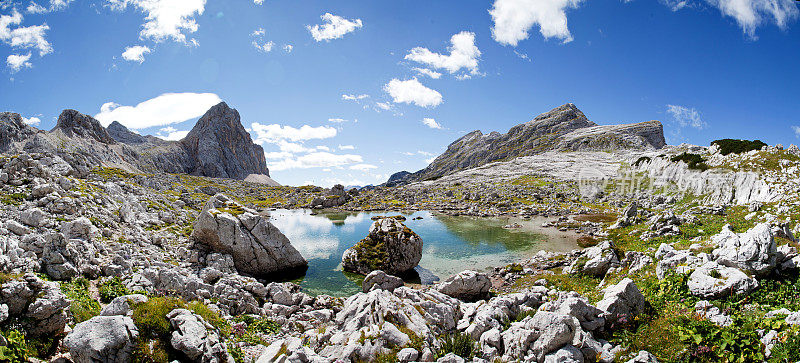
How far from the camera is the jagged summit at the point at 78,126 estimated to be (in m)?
175

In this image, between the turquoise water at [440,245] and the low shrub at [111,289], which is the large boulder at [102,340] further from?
the turquoise water at [440,245]

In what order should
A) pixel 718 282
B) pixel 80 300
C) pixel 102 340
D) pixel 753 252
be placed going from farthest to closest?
1. pixel 80 300
2. pixel 753 252
3. pixel 718 282
4. pixel 102 340

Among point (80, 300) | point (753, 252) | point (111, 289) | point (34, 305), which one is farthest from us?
point (111, 289)

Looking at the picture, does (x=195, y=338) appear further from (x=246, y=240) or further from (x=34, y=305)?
(x=246, y=240)

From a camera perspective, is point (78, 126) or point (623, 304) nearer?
point (623, 304)

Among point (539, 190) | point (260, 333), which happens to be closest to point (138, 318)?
point (260, 333)

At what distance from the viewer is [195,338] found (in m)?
11.7

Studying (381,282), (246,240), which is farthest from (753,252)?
A: (246,240)

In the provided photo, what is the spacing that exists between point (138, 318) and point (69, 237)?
12981mm

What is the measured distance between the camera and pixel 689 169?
207 ft

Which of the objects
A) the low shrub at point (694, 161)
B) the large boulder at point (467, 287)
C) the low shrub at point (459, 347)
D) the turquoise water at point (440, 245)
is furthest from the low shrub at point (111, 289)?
the low shrub at point (694, 161)

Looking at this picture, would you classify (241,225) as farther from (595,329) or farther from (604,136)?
(604,136)

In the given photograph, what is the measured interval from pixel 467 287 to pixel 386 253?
40.7 feet

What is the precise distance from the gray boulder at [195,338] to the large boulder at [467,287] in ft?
55.1
